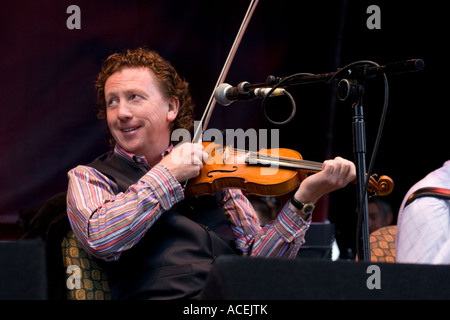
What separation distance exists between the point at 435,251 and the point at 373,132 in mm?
2206

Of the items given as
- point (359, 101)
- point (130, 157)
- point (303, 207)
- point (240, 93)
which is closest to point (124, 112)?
point (130, 157)

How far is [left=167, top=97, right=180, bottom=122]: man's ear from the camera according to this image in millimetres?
2238

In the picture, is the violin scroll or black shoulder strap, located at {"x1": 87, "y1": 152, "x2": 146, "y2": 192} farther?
black shoulder strap, located at {"x1": 87, "y1": 152, "x2": 146, "y2": 192}

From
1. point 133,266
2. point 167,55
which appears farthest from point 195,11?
point 133,266

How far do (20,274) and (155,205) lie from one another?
2.75ft

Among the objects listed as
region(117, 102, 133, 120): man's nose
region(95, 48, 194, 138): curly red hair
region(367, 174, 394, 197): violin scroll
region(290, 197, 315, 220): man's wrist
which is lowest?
region(290, 197, 315, 220): man's wrist

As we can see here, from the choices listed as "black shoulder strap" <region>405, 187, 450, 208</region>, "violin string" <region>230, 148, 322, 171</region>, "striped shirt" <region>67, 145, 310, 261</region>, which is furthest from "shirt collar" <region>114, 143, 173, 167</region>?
"black shoulder strap" <region>405, 187, 450, 208</region>

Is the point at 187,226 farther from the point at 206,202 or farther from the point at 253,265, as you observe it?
the point at 253,265

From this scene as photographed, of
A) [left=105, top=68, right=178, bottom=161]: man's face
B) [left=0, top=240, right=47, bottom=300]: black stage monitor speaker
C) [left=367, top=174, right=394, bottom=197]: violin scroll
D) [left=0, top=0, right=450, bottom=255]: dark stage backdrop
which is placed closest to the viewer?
[left=0, top=240, right=47, bottom=300]: black stage monitor speaker

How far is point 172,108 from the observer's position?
2.28 m

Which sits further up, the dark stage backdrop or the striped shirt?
the dark stage backdrop

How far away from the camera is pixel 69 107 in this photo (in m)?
3.12

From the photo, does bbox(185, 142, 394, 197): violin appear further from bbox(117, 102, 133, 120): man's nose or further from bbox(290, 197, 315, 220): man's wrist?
bbox(117, 102, 133, 120): man's nose

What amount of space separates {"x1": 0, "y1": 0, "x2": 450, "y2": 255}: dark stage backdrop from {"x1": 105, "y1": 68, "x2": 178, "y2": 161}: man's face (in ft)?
3.43
